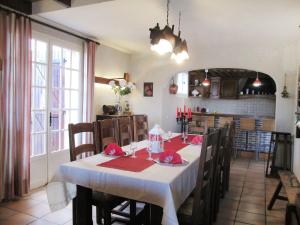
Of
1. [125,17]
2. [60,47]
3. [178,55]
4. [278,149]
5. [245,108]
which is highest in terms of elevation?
[125,17]

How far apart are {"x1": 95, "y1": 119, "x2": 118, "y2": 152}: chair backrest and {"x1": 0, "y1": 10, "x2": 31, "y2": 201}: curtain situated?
1.16 metres

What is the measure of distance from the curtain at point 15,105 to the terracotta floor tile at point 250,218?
2.69 m

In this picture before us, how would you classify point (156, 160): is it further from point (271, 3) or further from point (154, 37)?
point (271, 3)

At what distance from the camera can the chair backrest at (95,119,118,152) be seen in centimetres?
278

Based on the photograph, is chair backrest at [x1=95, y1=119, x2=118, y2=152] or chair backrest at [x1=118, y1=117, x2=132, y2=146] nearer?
chair backrest at [x1=95, y1=119, x2=118, y2=152]

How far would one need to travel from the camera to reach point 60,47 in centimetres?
400

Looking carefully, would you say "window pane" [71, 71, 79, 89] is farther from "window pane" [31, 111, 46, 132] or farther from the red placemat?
the red placemat

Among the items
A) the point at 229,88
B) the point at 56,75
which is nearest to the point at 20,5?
the point at 56,75

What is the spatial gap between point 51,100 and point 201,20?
2451mm

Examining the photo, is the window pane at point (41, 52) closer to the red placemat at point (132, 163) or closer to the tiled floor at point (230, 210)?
the tiled floor at point (230, 210)

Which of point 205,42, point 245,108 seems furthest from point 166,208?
point 245,108

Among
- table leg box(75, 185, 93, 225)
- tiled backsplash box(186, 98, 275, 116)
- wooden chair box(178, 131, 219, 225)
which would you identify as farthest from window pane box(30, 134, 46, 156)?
tiled backsplash box(186, 98, 275, 116)

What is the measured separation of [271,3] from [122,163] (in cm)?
228

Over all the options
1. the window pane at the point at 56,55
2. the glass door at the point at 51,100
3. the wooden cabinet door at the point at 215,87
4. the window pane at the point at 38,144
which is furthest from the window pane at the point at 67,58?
the wooden cabinet door at the point at 215,87
